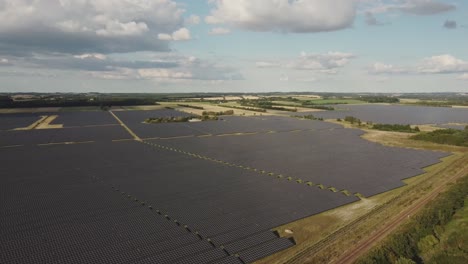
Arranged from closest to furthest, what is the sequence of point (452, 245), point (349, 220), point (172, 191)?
point (452, 245), point (349, 220), point (172, 191)

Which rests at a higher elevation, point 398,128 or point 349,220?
point 398,128

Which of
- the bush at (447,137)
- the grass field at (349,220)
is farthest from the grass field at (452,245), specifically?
the bush at (447,137)

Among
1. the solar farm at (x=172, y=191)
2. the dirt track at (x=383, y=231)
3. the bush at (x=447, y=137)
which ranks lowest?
the dirt track at (x=383, y=231)

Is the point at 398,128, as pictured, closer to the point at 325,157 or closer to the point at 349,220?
the point at 325,157

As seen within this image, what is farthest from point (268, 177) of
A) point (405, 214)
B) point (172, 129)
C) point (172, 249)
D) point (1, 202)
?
point (172, 129)

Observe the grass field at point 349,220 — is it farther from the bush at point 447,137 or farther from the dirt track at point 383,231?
the bush at point 447,137

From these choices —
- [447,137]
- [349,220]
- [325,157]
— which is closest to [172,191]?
[349,220]

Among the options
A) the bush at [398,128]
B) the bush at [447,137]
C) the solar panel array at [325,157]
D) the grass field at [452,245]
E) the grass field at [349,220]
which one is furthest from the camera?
the bush at [398,128]

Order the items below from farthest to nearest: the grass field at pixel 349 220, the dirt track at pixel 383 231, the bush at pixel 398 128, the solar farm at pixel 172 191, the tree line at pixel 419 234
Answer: the bush at pixel 398 128 < the grass field at pixel 349 220 < the solar farm at pixel 172 191 < the dirt track at pixel 383 231 < the tree line at pixel 419 234

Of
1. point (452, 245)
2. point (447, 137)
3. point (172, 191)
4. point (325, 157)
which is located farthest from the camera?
point (447, 137)
